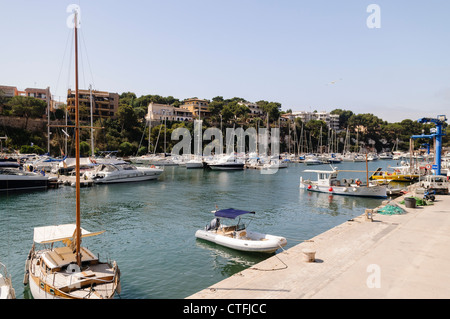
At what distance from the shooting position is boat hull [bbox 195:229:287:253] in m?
18.9

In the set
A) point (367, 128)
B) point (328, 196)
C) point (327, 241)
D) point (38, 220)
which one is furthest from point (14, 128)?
point (367, 128)

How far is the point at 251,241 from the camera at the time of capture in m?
19.3

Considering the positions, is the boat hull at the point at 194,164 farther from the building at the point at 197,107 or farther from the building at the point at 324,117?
the building at the point at 324,117

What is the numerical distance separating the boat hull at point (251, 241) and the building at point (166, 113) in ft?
318

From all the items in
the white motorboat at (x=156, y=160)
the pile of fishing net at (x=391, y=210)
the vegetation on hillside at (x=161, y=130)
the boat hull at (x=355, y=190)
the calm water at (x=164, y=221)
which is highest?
the vegetation on hillside at (x=161, y=130)

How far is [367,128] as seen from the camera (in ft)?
582

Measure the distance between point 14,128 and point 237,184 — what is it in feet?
204

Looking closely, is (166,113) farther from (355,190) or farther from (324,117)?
(324,117)

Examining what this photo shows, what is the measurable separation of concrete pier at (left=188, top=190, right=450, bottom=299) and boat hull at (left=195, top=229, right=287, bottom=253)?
1.50 m

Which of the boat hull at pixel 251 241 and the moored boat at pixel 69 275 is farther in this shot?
the boat hull at pixel 251 241

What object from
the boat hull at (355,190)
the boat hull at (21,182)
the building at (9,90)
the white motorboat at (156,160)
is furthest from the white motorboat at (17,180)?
the building at (9,90)

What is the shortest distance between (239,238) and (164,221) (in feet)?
34.7

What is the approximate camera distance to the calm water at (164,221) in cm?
1695
